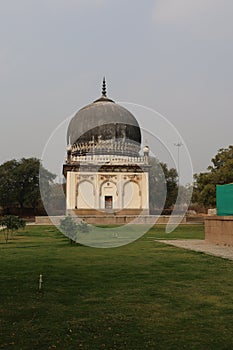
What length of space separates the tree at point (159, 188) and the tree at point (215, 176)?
5.79 metres

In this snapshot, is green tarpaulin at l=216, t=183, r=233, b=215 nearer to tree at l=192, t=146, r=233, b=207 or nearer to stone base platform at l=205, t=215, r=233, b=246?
stone base platform at l=205, t=215, r=233, b=246

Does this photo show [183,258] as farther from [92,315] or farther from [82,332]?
[82,332]

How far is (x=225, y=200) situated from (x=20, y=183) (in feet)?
105

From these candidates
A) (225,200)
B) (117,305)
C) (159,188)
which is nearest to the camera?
(117,305)

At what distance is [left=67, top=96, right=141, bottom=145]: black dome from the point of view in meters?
36.1

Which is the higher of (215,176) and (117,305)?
(215,176)

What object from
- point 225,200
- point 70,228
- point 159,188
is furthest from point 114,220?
point 225,200

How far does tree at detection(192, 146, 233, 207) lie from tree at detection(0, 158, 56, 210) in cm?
1870

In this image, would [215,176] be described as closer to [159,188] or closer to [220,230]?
[159,188]

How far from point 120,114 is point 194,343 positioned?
34.2m

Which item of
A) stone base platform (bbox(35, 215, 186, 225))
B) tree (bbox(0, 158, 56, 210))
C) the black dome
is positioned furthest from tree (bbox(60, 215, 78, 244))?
tree (bbox(0, 158, 56, 210))

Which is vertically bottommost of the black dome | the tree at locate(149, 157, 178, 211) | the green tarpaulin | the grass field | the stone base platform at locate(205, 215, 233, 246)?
the grass field

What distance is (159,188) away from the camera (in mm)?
39688

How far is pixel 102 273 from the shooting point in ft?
26.7
